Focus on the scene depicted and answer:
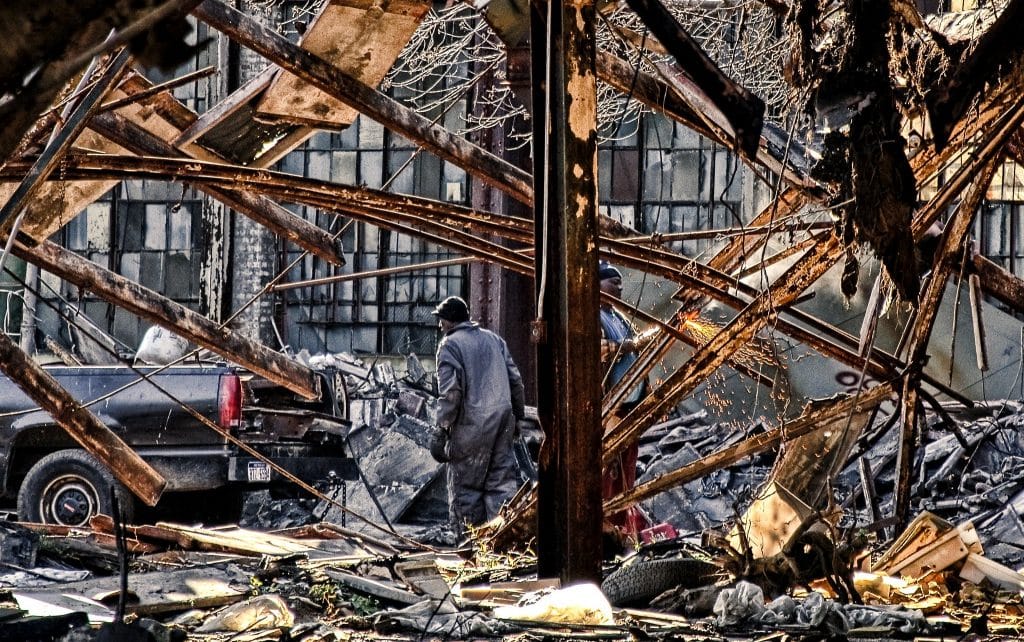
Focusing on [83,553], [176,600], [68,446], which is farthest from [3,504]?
[176,600]

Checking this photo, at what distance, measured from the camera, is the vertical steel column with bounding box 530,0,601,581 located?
20.6 ft

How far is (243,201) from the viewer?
8914mm

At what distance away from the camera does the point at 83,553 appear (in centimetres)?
836

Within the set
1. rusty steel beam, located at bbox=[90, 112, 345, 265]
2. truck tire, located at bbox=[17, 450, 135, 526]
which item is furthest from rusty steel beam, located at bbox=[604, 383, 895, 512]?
truck tire, located at bbox=[17, 450, 135, 526]

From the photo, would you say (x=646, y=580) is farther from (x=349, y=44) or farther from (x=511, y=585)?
(x=349, y=44)

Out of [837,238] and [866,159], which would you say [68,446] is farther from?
[866,159]

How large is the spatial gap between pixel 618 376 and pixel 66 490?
524 centimetres

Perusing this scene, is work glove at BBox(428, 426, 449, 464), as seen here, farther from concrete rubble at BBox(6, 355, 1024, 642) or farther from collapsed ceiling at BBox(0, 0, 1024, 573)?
collapsed ceiling at BBox(0, 0, 1024, 573)

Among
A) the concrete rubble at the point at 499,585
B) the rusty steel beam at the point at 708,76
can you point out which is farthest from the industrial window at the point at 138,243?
the rusty steel beam at the point at 708,76

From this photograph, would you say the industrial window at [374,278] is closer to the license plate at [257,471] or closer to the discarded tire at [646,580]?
the license plate at [257,471]

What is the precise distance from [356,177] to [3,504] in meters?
11.1

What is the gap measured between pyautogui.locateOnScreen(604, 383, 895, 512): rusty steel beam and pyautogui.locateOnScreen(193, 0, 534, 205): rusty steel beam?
6.32 feet

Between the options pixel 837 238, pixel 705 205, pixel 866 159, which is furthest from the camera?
pixel 705 205

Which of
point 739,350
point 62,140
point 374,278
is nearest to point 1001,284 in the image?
point 739,350
